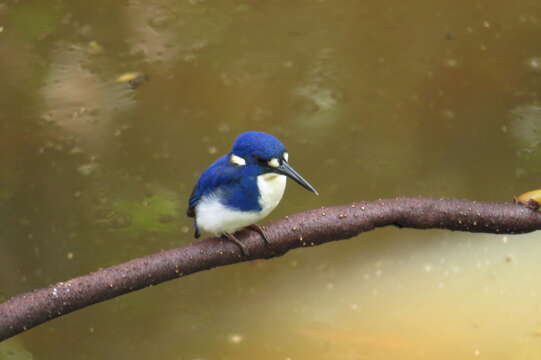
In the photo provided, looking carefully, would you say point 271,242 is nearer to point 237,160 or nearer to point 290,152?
point 237,160

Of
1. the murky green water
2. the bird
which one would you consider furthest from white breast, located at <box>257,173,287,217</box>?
the murky green water

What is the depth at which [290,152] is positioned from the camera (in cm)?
86

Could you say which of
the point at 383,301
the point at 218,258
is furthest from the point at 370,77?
the point at 218,258

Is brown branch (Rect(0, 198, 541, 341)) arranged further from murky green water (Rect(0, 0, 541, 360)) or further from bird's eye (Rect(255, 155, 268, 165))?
murky green water (Rect(0, 0, 541, 360))

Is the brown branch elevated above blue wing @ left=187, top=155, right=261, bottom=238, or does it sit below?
below

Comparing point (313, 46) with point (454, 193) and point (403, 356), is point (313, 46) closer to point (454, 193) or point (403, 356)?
point (454, 193)

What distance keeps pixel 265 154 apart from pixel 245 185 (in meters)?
0.03

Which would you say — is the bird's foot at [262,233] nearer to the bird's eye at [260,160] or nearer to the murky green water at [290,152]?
the bird's eye at [260,160]

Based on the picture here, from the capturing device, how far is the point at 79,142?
0.84 m

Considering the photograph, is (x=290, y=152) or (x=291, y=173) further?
(x=290, y=152)

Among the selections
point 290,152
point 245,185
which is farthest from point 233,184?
point 290,152

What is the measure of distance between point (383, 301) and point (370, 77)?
0.22 metres

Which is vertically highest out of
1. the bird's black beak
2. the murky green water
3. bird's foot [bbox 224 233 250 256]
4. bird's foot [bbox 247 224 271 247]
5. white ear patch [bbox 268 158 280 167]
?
white ear patch [bbox 268 158 280 167]

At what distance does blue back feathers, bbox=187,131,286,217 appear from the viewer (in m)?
0.54
